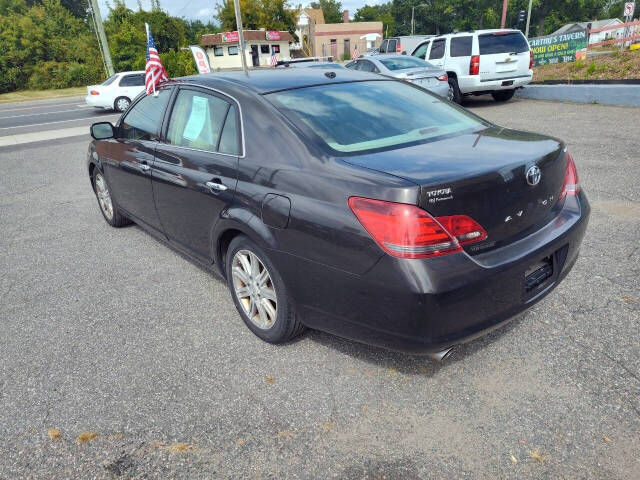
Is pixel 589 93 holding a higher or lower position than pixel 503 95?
higher

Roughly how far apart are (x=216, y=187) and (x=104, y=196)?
9.92ft

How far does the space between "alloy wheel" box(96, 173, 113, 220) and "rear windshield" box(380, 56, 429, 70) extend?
886cm

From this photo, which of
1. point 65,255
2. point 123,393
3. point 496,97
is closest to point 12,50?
point 496,97

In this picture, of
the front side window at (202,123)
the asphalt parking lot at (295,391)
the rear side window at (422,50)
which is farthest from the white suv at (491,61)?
the front side window at (202,123)

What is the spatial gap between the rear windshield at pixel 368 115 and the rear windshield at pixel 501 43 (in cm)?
1037

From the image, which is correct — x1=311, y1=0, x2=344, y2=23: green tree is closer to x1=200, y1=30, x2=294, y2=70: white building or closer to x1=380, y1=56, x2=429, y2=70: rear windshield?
x1=200, y1=30, x2=294, y2=70: white building

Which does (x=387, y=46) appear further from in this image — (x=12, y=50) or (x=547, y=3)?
(x=547, y=3)

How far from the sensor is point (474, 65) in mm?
12523

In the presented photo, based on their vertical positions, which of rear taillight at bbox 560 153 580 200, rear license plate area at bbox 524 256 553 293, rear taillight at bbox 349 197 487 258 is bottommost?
rear license plate area at bbox 524 256 553 293

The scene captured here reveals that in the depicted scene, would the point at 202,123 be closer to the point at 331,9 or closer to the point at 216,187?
the point at 216,187

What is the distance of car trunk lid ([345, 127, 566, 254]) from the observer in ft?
7.31

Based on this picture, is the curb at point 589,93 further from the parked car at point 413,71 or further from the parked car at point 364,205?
the parked car at point 364,205

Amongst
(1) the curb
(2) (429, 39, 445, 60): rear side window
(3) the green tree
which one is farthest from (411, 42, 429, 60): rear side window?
(3) the green tree

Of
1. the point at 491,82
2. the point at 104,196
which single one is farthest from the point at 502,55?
the point at 104,196
